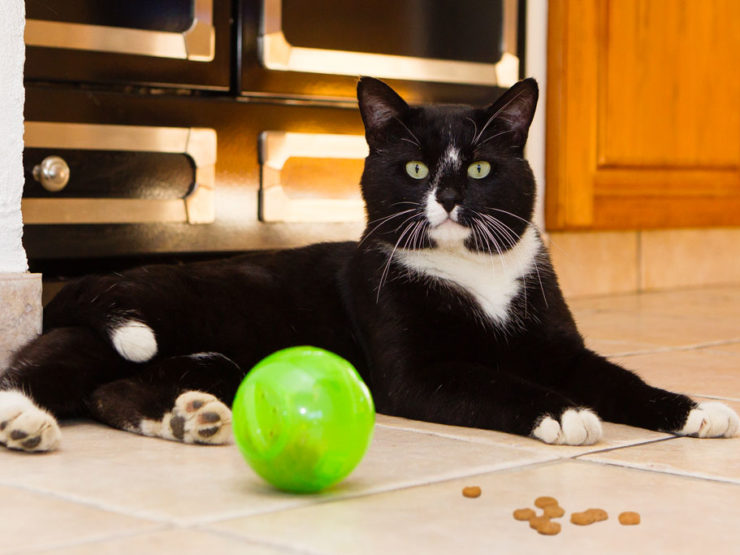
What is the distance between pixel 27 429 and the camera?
4.44 ft

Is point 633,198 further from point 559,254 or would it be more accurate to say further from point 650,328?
point 650,328

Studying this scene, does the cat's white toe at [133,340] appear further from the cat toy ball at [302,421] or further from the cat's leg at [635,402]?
the cat's leg at [635,402]

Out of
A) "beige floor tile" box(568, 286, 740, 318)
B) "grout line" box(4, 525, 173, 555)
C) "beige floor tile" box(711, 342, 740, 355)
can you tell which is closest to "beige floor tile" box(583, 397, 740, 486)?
"grout line" box(4, 525, 173, 555)

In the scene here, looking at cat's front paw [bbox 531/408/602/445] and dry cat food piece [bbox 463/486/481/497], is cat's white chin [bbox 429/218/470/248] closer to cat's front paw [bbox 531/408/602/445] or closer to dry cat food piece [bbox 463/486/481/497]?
cat's front paw [bbox 531/408/602/445]

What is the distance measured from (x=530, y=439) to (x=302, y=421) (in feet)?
1.50

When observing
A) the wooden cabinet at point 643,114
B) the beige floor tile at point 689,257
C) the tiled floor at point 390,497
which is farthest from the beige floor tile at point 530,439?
the beige floor tile at point 689,257

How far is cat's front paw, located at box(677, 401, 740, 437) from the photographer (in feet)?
4.98

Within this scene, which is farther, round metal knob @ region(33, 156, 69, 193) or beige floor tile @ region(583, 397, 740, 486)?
round metal knob @ region(33, 156, 69, 193)

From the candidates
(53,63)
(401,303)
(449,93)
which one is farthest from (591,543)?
(449,93)

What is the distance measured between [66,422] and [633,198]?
7.19 feet

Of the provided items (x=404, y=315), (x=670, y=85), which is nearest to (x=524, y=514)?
(x=404, y=315)

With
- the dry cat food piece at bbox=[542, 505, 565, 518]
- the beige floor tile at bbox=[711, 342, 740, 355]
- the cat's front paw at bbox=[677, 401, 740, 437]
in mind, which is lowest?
the beige floor tile at bbox=[711, 342, 740, 355]

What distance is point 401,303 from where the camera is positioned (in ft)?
5.66

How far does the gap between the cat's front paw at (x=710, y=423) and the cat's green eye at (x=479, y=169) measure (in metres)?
0.48
